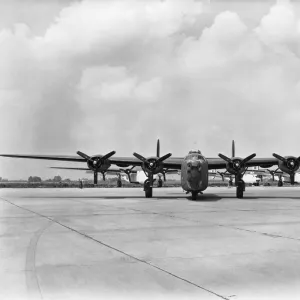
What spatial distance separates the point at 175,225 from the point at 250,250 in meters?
4.80

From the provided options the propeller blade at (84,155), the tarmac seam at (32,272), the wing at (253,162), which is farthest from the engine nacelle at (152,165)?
the tarmac seam at (32,272)

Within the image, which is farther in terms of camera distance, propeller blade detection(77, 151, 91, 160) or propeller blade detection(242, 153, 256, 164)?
propeller blade detection(77, 151, 91, 160)

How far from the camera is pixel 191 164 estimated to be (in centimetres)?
2591

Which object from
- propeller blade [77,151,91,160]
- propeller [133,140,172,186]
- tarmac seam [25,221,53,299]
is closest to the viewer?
tarmac seam [25,221,53,299]

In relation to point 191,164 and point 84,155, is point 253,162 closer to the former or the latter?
point 191,164

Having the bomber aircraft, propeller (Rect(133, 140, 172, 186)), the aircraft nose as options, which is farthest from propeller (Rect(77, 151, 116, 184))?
the aircraft nose

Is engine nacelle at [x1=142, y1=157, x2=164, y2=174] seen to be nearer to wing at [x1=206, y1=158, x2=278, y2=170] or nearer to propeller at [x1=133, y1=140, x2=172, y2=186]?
propeller at [x1=133, y1=140, x2=172, y2=186]

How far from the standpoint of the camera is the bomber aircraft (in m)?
26.2

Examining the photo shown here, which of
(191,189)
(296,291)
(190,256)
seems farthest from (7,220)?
(191,189)

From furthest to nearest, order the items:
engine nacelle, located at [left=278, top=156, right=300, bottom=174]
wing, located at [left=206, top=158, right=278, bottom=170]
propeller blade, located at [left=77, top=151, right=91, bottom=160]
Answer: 1. wing, located at [left=206, top=158, right=278, bottom=170]
2. propeller blade, located at [left=77, top=151, right=91, bottom=160]
3. engine nacelle, located at [left=278, top=156, right=300, bottom=174]

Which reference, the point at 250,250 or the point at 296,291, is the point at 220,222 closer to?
the point at 250,250

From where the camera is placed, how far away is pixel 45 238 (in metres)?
10.5

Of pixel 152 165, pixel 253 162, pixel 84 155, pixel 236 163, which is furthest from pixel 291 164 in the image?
pixel 84 155

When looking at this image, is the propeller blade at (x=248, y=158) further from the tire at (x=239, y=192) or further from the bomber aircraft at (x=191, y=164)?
the tire at (x=239, y=192)
